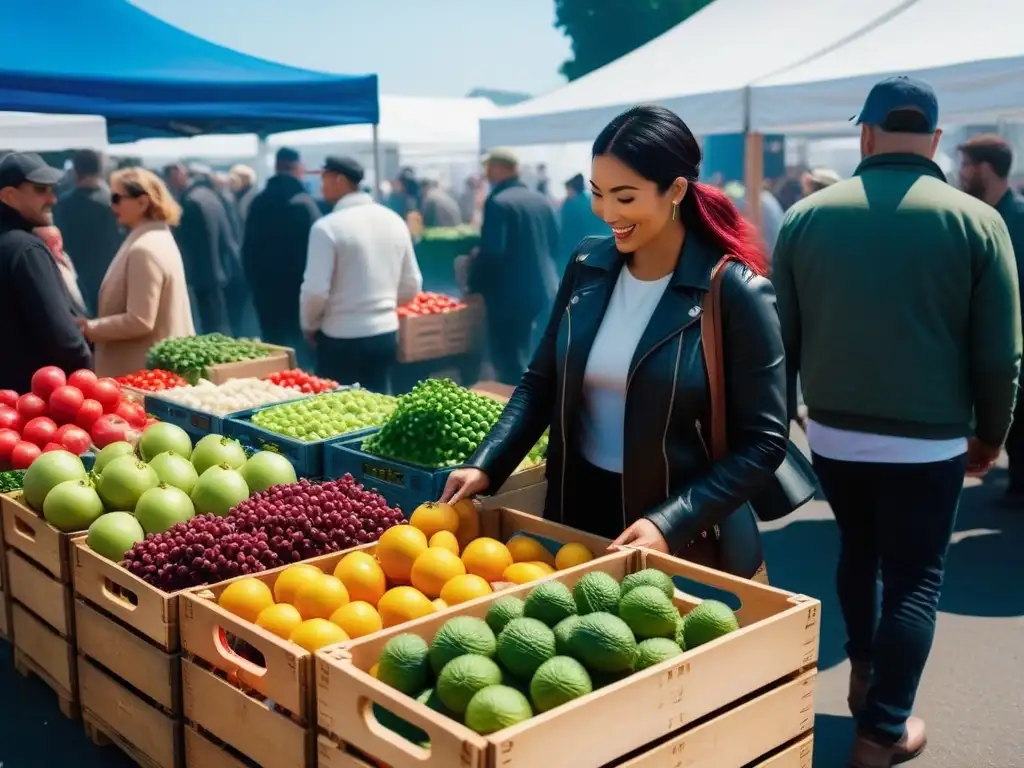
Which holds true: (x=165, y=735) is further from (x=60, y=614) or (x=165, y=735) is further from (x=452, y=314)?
(x=452, y=314)

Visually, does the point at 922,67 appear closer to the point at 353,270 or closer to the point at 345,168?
the point at 345,168

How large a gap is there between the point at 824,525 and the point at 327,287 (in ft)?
10.5

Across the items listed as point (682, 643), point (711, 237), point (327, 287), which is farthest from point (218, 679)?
point (327, 287)

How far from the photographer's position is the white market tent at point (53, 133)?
6453mm

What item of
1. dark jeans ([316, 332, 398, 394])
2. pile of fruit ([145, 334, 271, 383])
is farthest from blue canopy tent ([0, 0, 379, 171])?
dark jeans ([316, 332, 398, 394])

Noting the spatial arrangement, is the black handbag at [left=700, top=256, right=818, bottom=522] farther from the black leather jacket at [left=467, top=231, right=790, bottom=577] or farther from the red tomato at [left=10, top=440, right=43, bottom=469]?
the red tomato at [left=10, top=440, right=43, bottom=469]

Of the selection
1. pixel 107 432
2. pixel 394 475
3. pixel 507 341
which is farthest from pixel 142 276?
pixel 507 341

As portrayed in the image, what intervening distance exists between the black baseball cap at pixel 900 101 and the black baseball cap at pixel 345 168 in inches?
149

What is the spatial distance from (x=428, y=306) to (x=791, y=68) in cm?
316

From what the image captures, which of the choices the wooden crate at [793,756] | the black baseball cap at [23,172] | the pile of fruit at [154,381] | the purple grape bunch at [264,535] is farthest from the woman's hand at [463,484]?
the black baseball cap at [23,172]

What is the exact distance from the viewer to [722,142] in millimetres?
26172

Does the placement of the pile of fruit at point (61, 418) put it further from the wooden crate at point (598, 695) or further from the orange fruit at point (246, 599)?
the wooden crate at point (598, 695)

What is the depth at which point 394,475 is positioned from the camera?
3902 mm

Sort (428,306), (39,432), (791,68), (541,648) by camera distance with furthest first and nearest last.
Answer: (428,306), (791,68), (39,432), (541,648)
